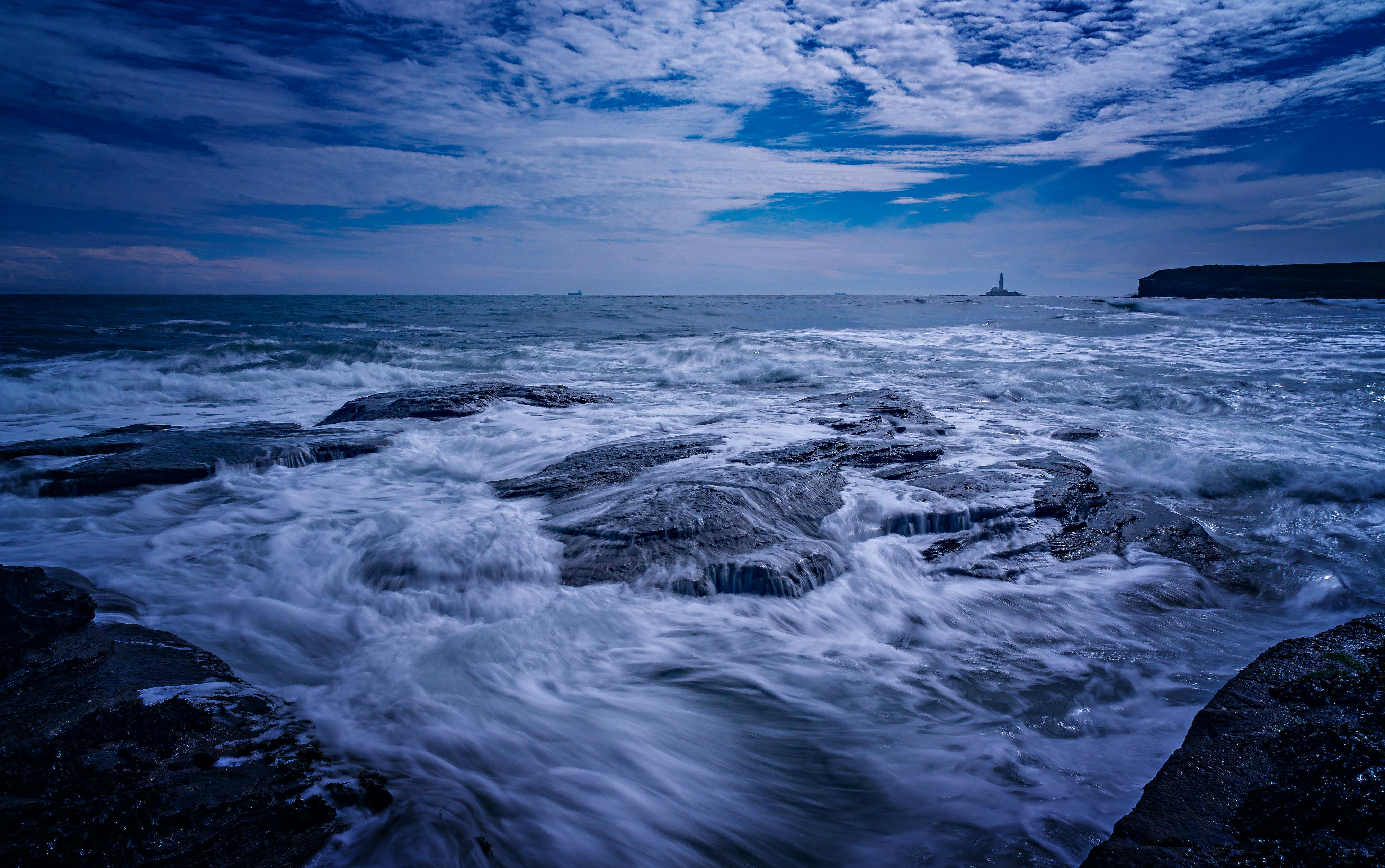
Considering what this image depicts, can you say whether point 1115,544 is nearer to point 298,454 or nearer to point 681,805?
point 681,805

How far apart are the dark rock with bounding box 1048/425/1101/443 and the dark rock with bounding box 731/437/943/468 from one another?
1668mm

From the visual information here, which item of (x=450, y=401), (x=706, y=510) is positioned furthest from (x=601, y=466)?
(x=450, y=401)

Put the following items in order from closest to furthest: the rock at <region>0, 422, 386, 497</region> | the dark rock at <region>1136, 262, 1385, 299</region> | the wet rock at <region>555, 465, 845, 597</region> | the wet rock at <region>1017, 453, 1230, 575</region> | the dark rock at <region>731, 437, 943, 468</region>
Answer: the wet rock at <region>555, 465, 845, 597</region>
the wet rock at <region>1017, 453, 1230, 575</region>
the rock at <region>0, 422, 386, 497</region>
the dark rock at <region>731, 437, 943, 468</region>
the dark rock at <region>1136, 262, 1385, 299</region>

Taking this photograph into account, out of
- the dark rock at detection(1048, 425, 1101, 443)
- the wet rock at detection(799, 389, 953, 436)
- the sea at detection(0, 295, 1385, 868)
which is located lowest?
the sea at detection(0, 295, 1385, 868)

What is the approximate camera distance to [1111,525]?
4016mm

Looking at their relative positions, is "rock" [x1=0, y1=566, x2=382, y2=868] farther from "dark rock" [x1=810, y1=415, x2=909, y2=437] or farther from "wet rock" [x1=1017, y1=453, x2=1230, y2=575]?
"dark rock" [x1=810, y1=415, x2=909, y2=437]

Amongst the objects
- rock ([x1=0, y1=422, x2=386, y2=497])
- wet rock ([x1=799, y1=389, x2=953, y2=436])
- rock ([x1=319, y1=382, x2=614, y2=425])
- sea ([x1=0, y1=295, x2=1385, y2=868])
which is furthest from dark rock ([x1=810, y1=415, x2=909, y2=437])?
rock ([x1=0, y1=422, x2=386, y2=497])

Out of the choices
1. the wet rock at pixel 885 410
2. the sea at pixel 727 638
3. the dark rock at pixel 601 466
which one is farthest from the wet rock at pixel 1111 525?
the dark rock at pixel 601 466

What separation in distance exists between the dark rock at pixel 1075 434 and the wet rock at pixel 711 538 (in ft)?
11.2

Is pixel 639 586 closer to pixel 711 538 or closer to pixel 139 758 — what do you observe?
pixel 711 538

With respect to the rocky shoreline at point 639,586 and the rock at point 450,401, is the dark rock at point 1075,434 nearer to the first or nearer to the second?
the rocky shoreline at point 639,586

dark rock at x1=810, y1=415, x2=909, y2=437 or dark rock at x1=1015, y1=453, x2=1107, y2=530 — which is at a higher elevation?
dark rock at x1=810, y1=415, x2=909, y2=437

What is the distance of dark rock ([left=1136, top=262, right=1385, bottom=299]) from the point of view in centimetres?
4669

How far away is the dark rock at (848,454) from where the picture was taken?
5074mm
